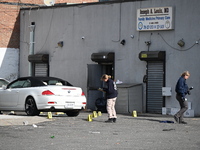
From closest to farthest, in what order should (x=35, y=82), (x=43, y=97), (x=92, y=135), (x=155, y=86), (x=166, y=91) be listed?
(x=92, y=135) < (x=43, y=97) < (x=35, y=82) < (x=166, y=91) < (x=155, y=86)

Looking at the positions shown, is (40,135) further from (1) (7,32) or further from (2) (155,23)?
(1) (7,32)

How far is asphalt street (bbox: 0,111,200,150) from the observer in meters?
12.2

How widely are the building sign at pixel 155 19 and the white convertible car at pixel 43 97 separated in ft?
20.5

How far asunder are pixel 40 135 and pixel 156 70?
13.0 metres

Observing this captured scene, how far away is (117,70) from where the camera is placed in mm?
27906

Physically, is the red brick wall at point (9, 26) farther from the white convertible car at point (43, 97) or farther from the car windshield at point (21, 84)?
the white convertible car at point (43, 97)

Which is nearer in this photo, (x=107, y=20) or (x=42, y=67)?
(x=107, y=20)

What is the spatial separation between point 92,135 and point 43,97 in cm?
648

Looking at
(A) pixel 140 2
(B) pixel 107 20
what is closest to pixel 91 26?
Answer: (B) pixel 107 20

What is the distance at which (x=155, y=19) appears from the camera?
86.6 ft

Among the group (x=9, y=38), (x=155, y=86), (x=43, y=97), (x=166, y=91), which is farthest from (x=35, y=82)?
(x=9, y=38)

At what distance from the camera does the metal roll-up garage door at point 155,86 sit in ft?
86.7

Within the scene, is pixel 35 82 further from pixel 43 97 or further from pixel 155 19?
pixel 155 19

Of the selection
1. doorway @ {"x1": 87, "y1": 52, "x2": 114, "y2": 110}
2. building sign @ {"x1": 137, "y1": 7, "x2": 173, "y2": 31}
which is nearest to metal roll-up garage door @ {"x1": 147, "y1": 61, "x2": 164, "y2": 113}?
building sign @ {"x1": 137, "y1": 7, "x2": 173, "y2": 31}
